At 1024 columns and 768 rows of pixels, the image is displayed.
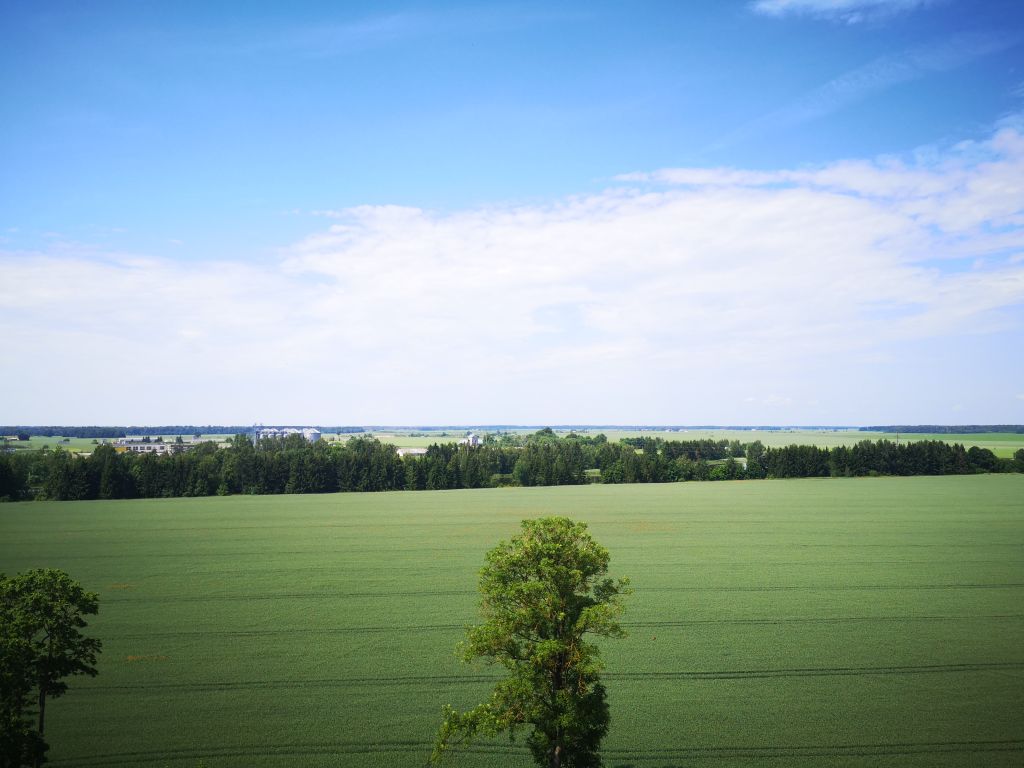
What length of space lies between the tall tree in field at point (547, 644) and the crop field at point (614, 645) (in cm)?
423

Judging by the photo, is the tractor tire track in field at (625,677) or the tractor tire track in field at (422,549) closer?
the tractor tire track in field at (625,677)

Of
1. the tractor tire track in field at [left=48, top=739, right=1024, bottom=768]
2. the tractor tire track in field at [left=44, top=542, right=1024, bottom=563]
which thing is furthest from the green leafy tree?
the tractor tire track in field at [left=44, top=542, right=1024, bottom=563]

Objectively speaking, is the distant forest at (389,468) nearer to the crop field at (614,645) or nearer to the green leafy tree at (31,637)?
the crop field at (614,645)

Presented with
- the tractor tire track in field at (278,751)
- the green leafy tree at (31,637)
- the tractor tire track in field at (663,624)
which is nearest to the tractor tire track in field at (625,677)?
the tractor tire track in field at (278,751)

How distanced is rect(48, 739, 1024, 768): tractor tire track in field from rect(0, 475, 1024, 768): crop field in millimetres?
78

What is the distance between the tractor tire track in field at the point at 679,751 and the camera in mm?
21062

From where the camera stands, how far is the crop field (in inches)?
868

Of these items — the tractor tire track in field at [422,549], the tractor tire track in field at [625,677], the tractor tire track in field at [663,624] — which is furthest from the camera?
the tractor tire track in field at [422,549]

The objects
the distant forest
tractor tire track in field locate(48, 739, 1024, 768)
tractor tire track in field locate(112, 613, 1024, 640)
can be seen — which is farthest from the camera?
the distant forest

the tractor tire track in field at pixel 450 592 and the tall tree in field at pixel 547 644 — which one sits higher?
the tall tree in field at pixel 547 644

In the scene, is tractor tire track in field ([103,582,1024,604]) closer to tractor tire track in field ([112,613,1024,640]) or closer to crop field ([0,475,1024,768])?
crop field ([0,475,1024,768])

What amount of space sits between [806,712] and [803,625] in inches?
459

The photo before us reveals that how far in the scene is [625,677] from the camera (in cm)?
2764

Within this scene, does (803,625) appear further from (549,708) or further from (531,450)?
(531,450)
